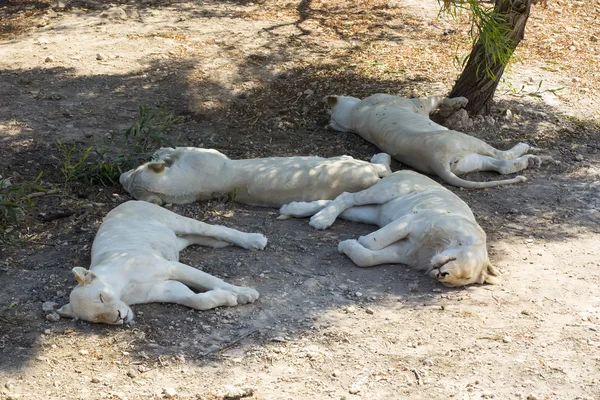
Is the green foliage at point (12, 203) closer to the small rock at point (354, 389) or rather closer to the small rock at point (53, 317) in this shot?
the small rock at point (53, 317)

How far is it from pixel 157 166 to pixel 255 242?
1046mm

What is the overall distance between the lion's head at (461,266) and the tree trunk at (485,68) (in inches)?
102

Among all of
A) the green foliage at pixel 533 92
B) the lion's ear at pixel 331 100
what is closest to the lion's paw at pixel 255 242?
the lion's ear at pixel 331 100

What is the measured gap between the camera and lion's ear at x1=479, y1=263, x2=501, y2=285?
4965 millimetres

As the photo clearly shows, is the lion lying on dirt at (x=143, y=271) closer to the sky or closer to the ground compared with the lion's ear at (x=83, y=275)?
closer to the ground

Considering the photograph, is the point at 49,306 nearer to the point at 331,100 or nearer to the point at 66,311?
the point at 66,311

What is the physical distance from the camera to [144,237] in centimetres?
493

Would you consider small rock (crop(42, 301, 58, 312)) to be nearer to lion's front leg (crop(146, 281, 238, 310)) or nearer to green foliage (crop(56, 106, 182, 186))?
lion's front leg (crop(146, 281, 238, 310))

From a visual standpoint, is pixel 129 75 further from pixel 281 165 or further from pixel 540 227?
pixel 540 227

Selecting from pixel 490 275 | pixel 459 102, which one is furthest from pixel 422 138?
pixel 490 275

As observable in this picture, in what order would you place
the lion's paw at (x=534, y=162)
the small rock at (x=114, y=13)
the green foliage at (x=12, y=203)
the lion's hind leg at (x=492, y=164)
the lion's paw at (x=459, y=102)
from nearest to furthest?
the green foliage at (x=12, y=203), the lion's hind leg at (x=492, y=164), the lion's paw at (x=534, y=162), the lion's paw at (x=459, y=102), the small rock at (x=114, y=13)

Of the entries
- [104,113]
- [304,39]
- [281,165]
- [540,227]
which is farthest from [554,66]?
[104,113]

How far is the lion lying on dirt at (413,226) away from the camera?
4910 mm

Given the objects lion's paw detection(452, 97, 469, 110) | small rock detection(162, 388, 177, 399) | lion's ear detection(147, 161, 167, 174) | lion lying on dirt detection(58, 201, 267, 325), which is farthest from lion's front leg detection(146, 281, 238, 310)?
lion's paw detection(452, 97, 469, 110)
